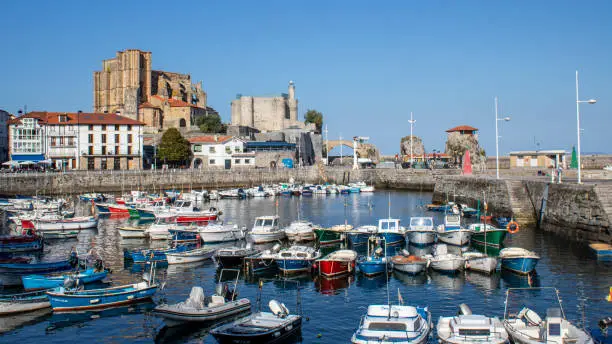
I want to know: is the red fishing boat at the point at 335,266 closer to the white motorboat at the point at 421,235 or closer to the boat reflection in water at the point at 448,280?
the boat reflection in water at the point at 448,280

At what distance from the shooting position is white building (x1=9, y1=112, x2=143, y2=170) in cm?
8556

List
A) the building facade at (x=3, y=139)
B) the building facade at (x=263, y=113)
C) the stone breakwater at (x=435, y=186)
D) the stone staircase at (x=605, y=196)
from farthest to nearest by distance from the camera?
the building facade at (x=263, y=113) < the building facade at (x=3, y=139) < the stone breakwater at (x=435, y=186) < the stone staircase at (x=605, y=196)

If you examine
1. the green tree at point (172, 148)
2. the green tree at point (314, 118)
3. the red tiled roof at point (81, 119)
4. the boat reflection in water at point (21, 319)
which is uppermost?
the green tree at point (314, 118)

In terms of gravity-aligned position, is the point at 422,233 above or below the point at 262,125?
below

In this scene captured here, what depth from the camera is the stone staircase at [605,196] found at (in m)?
33.7

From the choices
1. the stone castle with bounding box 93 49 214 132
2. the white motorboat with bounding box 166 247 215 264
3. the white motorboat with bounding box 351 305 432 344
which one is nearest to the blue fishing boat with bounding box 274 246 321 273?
the white motorboat with bounding box 166 247 215 264

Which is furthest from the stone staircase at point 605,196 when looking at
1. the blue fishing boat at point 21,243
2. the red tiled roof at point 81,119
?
the red tiled roof at point 81,119

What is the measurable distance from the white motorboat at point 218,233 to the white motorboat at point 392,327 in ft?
70.0

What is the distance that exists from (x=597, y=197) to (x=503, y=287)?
12.8 metres

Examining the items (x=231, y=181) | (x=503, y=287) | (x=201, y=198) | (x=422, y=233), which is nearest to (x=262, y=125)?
(x=231, y=181)

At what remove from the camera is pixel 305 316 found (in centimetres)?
2220

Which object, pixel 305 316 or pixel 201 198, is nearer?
pixel 305 316

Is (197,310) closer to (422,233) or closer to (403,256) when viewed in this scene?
(403,256)

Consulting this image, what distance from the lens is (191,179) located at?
88.3m
